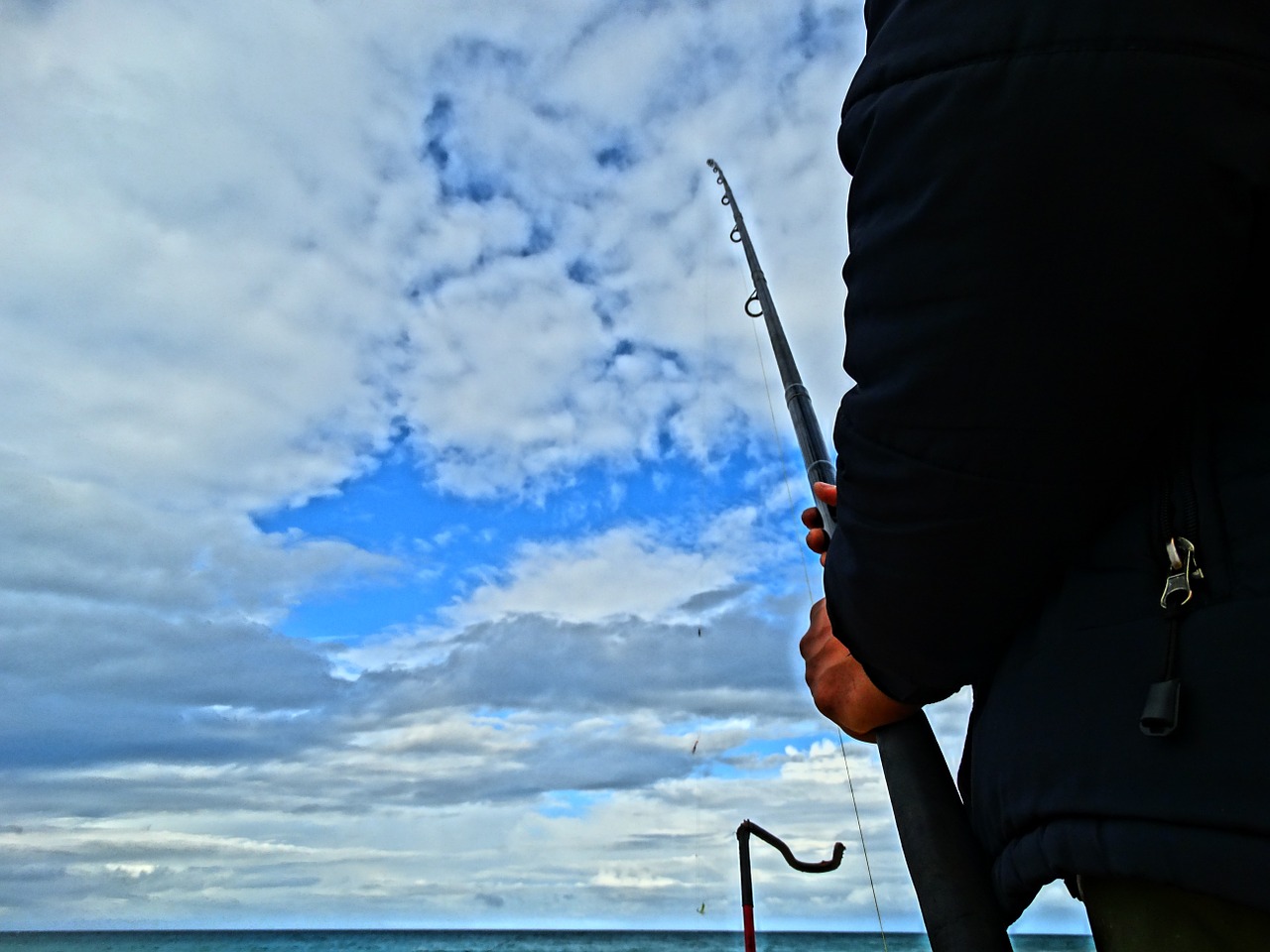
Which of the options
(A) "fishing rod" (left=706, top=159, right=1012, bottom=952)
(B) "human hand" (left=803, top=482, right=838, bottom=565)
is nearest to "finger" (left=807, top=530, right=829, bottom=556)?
(B) "human hand" (left=803, top=482, right=838, bottom=565)

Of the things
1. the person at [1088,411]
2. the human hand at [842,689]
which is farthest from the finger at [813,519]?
the person at [1088,411]

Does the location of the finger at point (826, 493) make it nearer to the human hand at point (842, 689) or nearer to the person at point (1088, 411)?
the human hand at point (842, 689)

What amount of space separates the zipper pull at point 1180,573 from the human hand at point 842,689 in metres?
0.51

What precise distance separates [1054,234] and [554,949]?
75.9 metres

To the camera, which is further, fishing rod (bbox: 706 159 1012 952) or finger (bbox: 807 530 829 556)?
finger (bbox: 807 530 829 556)

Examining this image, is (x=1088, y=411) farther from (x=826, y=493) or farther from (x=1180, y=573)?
(x=826, y=493)

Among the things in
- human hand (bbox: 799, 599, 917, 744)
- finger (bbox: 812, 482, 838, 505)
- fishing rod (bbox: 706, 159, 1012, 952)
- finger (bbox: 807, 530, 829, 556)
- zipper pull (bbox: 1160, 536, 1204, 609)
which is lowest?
fishing rod (bbox: 706, 159, 1012, 952)

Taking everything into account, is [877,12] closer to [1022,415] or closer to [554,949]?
[1022,415]

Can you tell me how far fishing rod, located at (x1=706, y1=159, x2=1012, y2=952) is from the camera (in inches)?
47.5

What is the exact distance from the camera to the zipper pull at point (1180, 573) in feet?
2.79

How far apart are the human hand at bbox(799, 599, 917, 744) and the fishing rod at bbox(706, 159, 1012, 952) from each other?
34mm

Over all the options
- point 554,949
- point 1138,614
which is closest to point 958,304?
point 1138,614

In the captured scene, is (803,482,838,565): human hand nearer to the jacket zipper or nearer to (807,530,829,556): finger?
(807,530,829,556): finger

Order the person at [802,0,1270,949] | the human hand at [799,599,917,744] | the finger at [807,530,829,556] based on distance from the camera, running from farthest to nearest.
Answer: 1. the finger at [807,530,829,556]
2. the human hand at [799,599,917,744]
3. the person at [802,0,1270,949]
